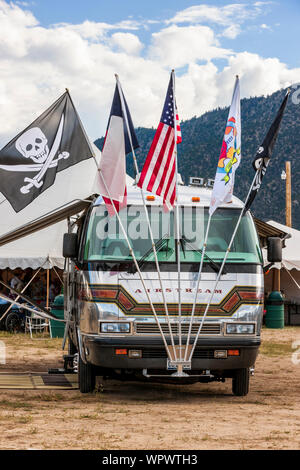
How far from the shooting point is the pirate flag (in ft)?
41.1

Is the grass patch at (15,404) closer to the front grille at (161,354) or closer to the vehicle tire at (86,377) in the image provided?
the vehicle tire at (86,377)

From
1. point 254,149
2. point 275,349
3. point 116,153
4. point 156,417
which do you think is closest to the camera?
point 156,417

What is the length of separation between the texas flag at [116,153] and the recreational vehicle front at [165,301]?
0.93 ft

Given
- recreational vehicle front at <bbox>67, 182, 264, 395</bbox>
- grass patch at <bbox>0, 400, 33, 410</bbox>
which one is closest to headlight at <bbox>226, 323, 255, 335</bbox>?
recreational vehicle front at <bbox>67, 182, 264, 395</bbox>

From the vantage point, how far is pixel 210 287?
8.59m

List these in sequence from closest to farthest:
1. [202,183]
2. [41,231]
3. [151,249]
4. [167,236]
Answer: [151,249] → [167,236] → [202,183] → [41,231]

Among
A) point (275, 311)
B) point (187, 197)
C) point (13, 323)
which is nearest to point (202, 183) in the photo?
point (187, 197)

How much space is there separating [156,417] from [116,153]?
132 inches

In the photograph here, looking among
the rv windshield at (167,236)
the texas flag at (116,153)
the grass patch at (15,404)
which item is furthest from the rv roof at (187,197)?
the grass patch at (15,404)

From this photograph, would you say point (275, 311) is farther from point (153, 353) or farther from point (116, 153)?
point (153, 353)

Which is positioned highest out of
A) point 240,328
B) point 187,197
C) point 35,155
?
point 35,155

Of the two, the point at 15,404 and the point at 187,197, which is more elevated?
the point at 187,197

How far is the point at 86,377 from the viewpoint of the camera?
9180mm
